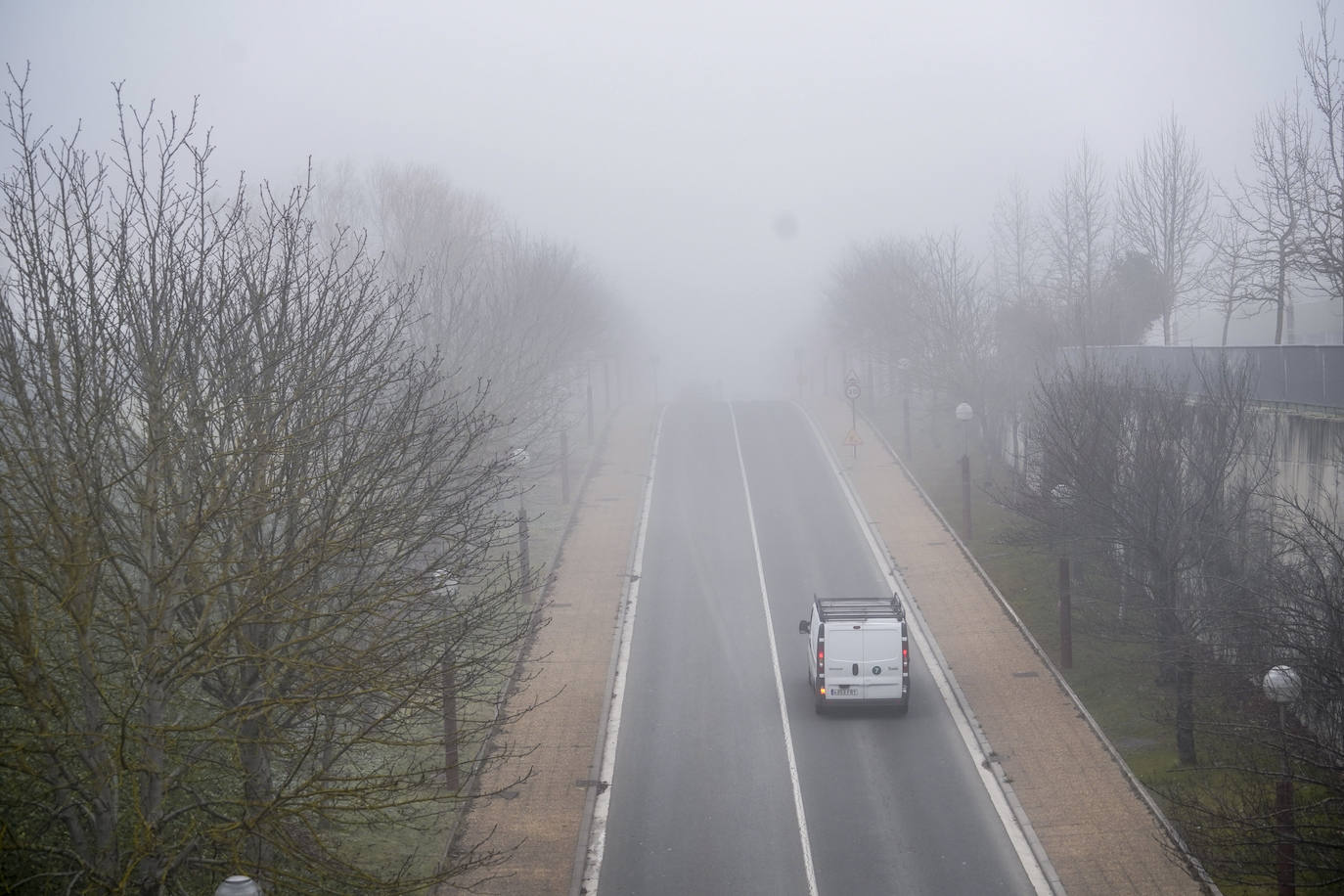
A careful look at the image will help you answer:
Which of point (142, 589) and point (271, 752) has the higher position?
point (142, 589)

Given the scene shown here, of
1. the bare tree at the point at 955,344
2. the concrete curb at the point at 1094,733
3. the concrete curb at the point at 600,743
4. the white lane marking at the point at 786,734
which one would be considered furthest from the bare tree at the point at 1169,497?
the bare tree at the point at 955,344

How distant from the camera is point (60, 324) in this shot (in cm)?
1092

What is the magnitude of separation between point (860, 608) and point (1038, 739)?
3910 millimetres

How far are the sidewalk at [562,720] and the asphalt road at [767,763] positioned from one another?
687 millimetres

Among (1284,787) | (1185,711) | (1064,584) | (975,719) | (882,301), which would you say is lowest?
(975,719)

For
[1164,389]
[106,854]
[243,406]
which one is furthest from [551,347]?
[106,854]

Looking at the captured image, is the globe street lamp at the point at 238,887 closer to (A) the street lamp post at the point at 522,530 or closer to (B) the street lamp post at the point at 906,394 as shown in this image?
(A) the street lamp post at the point at 522,530

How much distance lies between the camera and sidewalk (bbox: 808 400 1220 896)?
49.9 ft

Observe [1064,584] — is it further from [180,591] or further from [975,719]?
[180,591]

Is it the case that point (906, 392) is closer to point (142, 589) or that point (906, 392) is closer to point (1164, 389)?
point (1164, 389)

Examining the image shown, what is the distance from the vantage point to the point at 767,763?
1945 cm

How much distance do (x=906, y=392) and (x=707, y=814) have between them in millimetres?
31130

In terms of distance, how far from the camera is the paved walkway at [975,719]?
15516 mm

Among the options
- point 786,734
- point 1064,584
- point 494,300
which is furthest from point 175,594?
point 494,300
